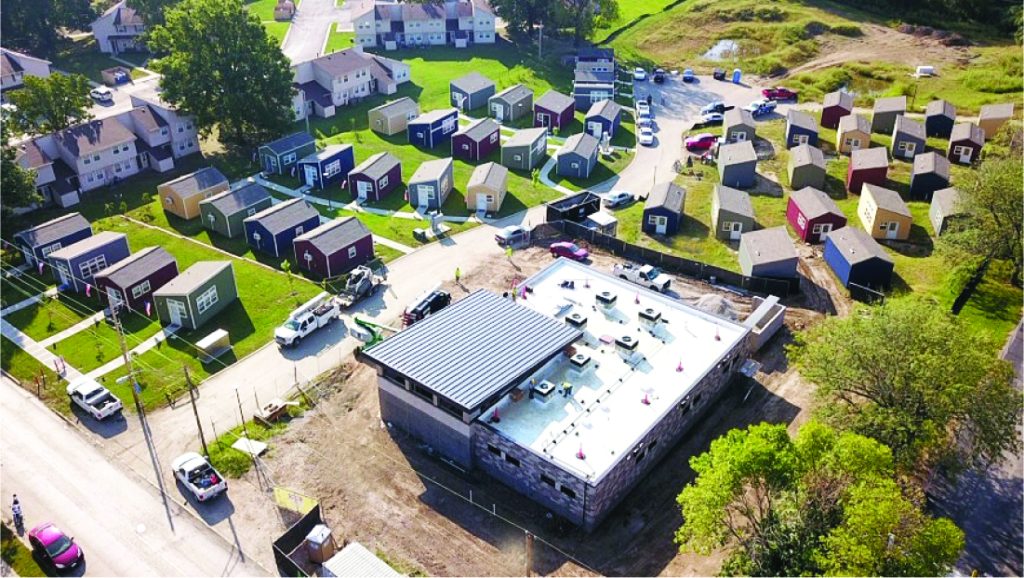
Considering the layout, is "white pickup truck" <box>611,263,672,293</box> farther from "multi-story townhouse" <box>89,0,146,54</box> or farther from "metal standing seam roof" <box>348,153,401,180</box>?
"multi-story townhouse" <box>89,0,146,54</box>

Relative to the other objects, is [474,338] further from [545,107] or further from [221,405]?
[545,107]

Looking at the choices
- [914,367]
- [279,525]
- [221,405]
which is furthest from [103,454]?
[914,367]

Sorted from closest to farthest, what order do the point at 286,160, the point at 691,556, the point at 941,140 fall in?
the point at 691,556 < the point at 286,160 < the point at 941,140

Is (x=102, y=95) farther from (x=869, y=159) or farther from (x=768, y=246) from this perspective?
(x=869, y=159)

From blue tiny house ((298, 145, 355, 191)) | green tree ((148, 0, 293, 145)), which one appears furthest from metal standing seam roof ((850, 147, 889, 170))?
green tree ((148, 0, 293, 145))

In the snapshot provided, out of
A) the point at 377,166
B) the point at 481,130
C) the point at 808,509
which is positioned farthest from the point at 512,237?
the point at 808,509

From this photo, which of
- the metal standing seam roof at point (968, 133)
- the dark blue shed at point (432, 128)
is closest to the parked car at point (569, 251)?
the dark blue shed at point (432, 128)

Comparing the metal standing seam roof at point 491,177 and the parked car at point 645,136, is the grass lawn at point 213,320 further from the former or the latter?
the parked car at point 645,136
